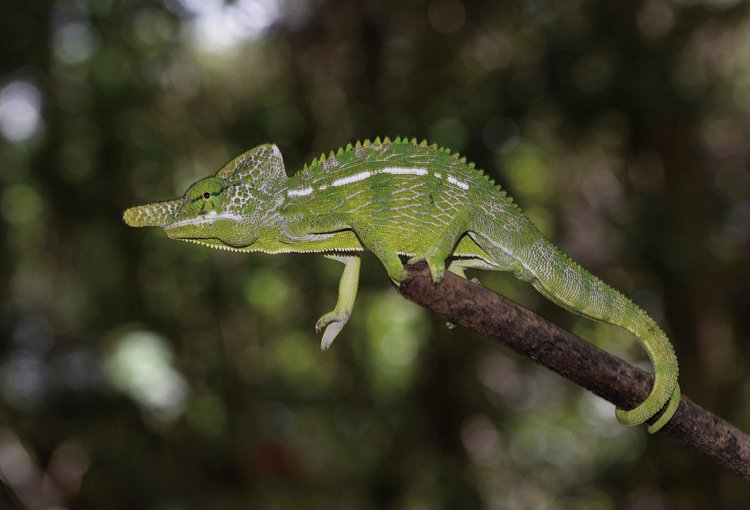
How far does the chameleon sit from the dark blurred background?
2404 millimetres

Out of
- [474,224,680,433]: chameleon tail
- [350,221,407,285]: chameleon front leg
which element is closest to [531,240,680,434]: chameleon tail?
[474,224,680,433]: chameleon tail

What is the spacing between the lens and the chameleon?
1531mm

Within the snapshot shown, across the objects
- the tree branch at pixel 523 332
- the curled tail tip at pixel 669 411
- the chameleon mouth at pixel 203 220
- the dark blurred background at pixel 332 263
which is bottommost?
the dark blurred background at pixel 332 263

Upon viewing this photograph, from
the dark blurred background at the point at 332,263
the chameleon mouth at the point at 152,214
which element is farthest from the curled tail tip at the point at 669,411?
the dark blurred background at the point at 332,263

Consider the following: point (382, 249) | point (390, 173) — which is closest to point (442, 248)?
point (382, 249)

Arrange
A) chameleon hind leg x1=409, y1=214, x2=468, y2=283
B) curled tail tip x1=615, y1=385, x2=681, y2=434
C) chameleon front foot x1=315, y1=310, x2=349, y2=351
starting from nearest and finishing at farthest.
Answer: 1. chameleon hind leg x1=409, y1=214, x2=468, y2=283
2. curled tail tip x1=615, y1=385, x2=681, y2=434
3. chameleon front foot x1=315, y1=310, x2=349, y2=351

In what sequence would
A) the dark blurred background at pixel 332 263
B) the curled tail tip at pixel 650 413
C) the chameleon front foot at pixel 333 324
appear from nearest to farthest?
the curled tail tip at pixel 650 413 → the chameleon front foot at pixel 333 324 → the dark blurred background at pixel 332 263

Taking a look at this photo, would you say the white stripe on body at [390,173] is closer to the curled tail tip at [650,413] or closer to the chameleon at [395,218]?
the chameleon at [395,218]

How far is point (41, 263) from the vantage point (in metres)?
6.45

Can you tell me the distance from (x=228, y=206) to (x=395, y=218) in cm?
38

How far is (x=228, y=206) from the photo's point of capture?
1.60 m

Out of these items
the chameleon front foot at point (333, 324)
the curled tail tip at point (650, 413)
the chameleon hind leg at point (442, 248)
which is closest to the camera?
the chameleon hind leg at point (442, 248)

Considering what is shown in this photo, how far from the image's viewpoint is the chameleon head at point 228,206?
1557 mm

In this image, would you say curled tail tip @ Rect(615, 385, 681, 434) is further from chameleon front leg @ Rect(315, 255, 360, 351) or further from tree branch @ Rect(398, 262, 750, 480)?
chameleon front leg @ Rect(315, 255, 360, 351)
